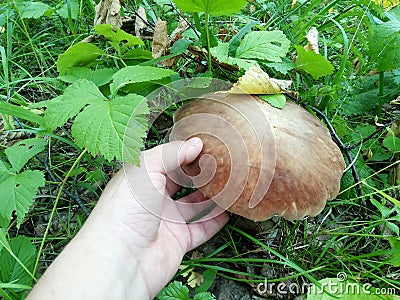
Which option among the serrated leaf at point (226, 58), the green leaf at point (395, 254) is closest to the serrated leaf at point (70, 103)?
the serrated leaf at point (226, 58)

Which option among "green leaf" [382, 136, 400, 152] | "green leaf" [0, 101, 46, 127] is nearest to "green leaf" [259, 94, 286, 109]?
"green leaf" [382, 136, 400, 152]

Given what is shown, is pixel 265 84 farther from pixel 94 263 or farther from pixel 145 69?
pixel 94 263

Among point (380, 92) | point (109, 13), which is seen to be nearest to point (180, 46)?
point (109, 13)

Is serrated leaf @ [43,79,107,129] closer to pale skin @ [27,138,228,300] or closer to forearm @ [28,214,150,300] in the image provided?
pale skin @ [27,138,228,300]

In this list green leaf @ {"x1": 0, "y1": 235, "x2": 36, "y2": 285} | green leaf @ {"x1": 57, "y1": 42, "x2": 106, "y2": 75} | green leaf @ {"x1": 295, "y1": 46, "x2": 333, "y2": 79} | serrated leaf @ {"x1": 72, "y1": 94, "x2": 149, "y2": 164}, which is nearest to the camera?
serrated leaf @ {"x1": 72, "y1": 94, "x2": 149, "y2": 164}

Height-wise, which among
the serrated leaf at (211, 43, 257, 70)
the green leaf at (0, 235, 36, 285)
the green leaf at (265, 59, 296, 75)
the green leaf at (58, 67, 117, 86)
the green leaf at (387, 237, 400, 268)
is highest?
the green leaf at (58, 67, 117, 86)

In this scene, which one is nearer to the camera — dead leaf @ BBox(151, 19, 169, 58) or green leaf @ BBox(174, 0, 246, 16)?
green leaf @ BBox(174, 0, 246, 16)

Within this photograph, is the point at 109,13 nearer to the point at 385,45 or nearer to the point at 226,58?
the point at 226,58
